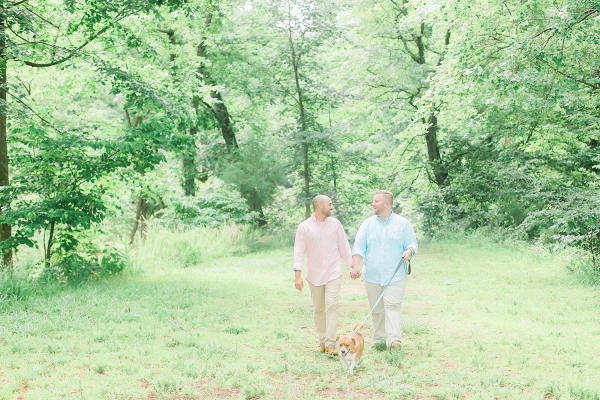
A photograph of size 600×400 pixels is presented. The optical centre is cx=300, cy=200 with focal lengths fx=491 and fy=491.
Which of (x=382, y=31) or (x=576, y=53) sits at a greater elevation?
(x=382, y=31)

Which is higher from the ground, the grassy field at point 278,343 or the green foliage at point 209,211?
the green foliage at point 209,211

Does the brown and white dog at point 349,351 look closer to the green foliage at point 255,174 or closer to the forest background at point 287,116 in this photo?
the forest background at point 287,116

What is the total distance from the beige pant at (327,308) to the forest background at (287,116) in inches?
204

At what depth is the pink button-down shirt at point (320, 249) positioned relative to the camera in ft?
19.4

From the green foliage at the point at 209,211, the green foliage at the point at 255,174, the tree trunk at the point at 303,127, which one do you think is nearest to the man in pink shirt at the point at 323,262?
the green foliage at the point at 209,211

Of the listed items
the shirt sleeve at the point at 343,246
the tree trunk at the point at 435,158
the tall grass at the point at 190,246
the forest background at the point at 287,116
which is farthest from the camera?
the tree trunk at the point at 435,158

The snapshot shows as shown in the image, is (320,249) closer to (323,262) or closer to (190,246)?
(323,262)

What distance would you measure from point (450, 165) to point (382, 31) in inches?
246

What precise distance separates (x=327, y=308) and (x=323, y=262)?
547 mm

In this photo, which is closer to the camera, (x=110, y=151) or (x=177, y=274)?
(x=110, y=151)

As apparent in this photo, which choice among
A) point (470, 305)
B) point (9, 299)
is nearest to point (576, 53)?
point (470, 305)

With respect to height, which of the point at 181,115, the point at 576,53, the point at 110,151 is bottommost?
the point at 110,151

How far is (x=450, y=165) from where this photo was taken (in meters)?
20.8

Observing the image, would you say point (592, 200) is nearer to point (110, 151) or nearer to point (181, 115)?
point (181, 115)
